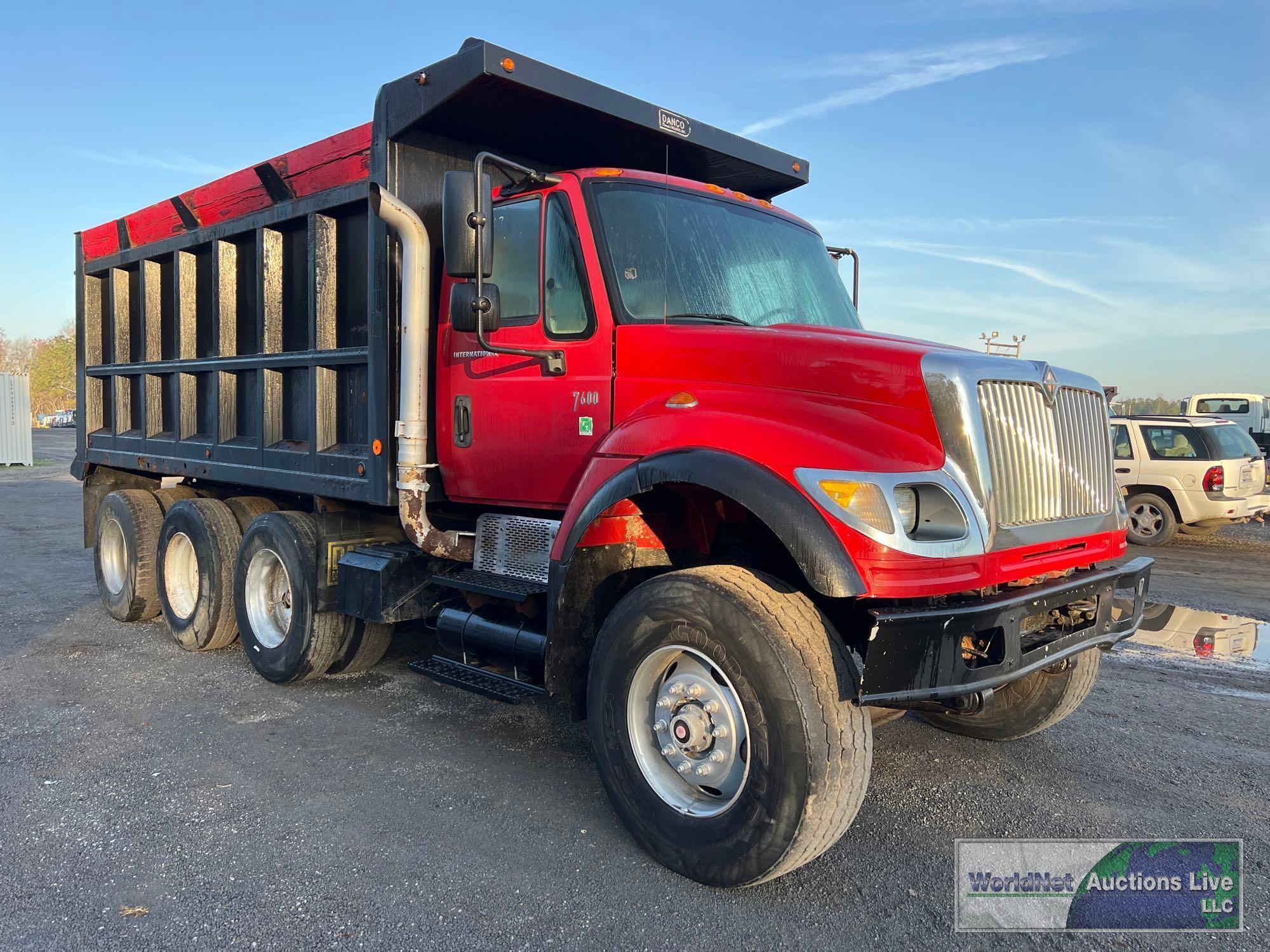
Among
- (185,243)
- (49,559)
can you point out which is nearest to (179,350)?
(185,243)

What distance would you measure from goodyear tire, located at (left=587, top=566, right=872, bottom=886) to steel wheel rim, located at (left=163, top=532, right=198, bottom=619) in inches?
178

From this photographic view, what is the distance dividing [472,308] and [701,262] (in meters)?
1.10

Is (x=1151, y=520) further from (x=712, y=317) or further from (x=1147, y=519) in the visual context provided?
(x=712, y=317)

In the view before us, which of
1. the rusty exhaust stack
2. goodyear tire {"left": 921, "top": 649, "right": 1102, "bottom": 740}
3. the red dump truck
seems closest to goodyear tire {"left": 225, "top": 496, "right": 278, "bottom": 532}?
the red dump truck

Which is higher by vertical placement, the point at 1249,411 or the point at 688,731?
the point at 1249,411

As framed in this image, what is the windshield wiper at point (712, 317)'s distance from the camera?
4.06 meters

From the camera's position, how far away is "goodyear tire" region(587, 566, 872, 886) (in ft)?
9.81

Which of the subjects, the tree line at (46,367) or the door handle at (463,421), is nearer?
the door handle at (463,421)

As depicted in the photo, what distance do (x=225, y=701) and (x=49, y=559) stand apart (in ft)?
23.1

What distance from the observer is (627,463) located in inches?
145

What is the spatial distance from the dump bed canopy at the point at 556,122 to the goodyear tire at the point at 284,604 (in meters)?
2.46

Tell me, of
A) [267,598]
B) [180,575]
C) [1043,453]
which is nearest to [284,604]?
[267,598]

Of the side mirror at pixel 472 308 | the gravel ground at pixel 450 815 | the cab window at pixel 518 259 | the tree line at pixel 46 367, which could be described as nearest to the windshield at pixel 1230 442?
the gravel ground at pixel 450 815

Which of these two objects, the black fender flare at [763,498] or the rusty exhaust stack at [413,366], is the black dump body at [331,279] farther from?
the black fender flare at [763,498]
